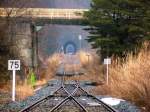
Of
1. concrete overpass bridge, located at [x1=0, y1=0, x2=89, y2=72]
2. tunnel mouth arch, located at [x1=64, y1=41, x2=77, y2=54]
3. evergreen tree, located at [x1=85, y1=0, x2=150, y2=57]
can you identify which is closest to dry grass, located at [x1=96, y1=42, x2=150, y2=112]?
evergreen tree, located at [x1=85, y1=0, x2=150, y2=57]

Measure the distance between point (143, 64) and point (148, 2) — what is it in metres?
18.2

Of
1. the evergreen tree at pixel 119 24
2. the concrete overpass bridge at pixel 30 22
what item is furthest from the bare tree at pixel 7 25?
the evergreen tree at pixel 119 24

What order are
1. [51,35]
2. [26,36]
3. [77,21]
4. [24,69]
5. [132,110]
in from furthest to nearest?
[51,35] → [77,21] → [26,36] → [24,69] → [132,110]

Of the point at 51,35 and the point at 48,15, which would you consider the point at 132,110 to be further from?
the point at 51,35

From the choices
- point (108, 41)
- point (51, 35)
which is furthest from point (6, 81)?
point (51, 35)

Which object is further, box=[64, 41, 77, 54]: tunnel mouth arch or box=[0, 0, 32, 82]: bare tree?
box=[64, 41, 77, 54]: tunnel mouth arch

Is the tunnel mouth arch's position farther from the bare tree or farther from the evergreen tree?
the bare tree

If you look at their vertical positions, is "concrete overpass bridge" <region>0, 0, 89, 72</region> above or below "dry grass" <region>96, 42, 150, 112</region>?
above

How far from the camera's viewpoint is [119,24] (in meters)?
37.3

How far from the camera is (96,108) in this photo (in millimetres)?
15430

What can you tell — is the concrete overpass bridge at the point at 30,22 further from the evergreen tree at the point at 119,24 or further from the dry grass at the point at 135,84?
the dry grass at the point at 135,84

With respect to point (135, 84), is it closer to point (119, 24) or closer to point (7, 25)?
point (7, 25)

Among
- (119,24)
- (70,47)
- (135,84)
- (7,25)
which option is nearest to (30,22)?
(119,24)

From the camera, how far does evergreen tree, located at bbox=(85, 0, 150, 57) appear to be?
3491 centimetres
